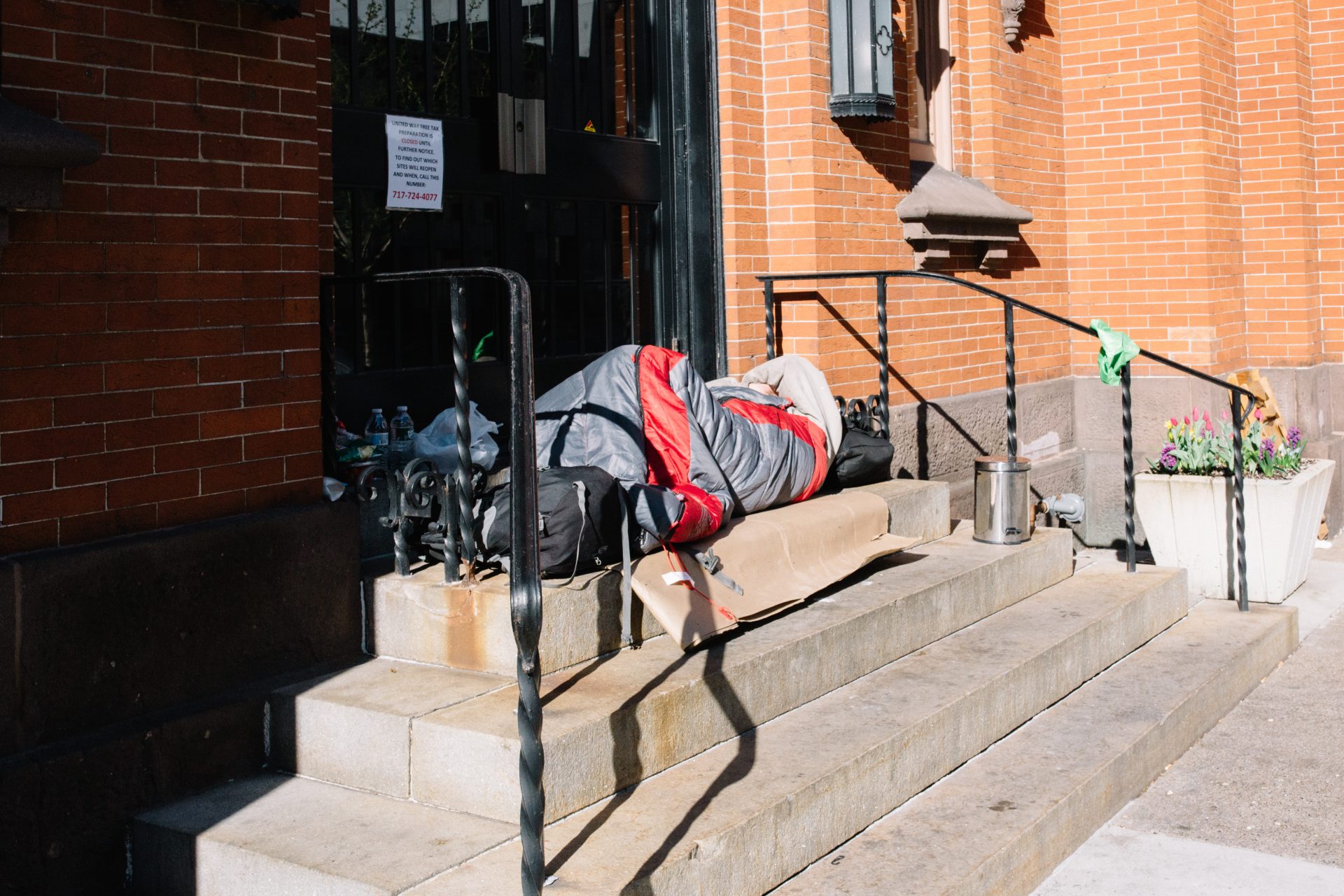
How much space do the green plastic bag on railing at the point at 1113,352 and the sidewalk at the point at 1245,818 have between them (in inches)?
58.7

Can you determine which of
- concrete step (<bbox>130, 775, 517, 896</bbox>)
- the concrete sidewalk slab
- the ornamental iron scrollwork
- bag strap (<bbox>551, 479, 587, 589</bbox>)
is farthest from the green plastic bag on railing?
concrete step (<bbox>130, 775, 517, 896</bbox>)

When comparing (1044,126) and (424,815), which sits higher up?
(1044,126)

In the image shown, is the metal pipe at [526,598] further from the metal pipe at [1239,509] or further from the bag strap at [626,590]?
the metal pipe at [1239,509]

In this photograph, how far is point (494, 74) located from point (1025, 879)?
3.61 metres

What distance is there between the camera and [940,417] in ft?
25.1

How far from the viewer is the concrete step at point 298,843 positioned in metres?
3.15

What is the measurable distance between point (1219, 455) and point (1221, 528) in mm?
377

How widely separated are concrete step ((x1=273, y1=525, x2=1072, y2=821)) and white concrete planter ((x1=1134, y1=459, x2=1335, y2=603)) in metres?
2.70

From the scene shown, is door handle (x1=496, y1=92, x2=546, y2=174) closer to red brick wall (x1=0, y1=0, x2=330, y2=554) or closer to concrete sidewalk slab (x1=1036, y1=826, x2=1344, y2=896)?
red brick wall (x1=0, y1=0, x2=330, y2=554)

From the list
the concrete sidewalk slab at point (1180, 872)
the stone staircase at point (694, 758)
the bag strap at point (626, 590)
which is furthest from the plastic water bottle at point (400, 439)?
the concrete sidewalk slab at point (1180, 872)

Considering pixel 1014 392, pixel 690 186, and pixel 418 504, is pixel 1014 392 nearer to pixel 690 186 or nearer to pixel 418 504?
pixel 690 186

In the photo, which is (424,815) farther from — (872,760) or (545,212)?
(545,212)

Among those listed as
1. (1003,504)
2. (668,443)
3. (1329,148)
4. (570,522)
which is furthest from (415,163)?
(1329,148)

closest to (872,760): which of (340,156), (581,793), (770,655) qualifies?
(770,655)
